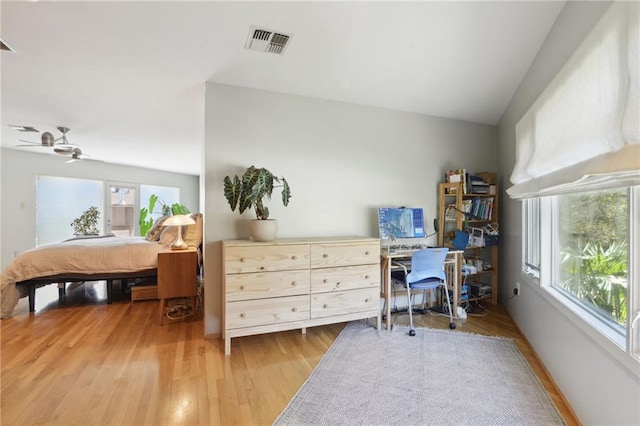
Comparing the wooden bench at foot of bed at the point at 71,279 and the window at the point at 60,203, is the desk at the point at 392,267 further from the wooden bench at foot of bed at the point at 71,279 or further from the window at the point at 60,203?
the window at the point at 60,203

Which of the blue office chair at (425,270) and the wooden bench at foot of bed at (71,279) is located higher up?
the blue office chair at (425,270)

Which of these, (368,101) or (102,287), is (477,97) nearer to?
(368,101)

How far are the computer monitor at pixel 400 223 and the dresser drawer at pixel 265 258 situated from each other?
3.30 ft

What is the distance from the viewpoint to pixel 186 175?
784 cm

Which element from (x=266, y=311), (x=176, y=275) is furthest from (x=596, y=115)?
(x=176, y=275)

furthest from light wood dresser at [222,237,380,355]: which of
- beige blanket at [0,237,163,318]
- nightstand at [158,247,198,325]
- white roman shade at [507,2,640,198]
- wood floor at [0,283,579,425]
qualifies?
beige blanket at [0,237,163,318]

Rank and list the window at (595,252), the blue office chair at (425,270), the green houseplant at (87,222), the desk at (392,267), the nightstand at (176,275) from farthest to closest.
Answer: the green houseplant at (87,222), the nightstand at (176,275), the desk at (392,267), the blue office chair at (425,270), the window at (595,252)

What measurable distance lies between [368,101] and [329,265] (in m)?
1.82

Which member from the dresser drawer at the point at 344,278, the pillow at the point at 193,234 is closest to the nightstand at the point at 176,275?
the pillow at the point at 193,234

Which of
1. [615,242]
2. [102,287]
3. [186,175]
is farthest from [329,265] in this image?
[186,175]

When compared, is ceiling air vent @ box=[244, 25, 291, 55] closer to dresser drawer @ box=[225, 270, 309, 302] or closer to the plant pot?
the plant pot

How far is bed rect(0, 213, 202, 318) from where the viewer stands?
3048mm

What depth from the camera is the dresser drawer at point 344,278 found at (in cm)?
246

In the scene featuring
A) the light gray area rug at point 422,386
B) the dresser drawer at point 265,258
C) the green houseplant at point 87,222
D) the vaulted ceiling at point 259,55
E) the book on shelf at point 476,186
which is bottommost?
the light gray area rug at point 422,386
